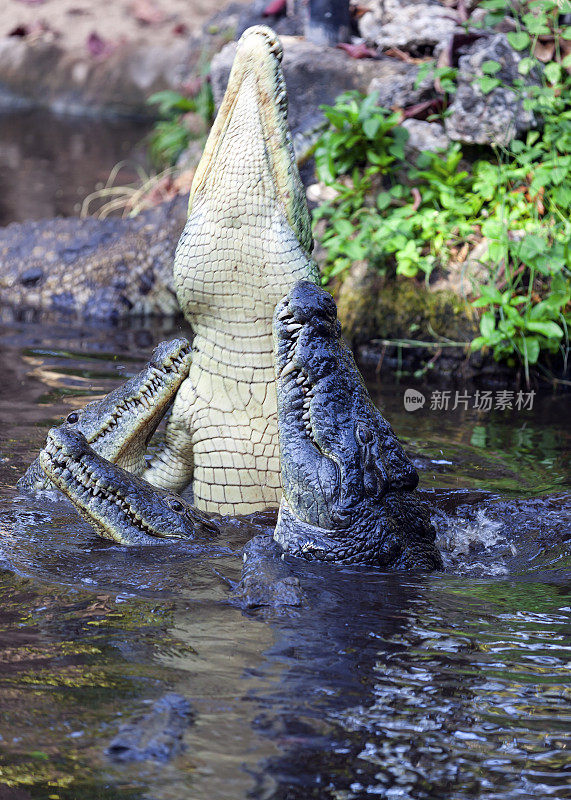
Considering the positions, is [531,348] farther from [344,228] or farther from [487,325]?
[344,228]

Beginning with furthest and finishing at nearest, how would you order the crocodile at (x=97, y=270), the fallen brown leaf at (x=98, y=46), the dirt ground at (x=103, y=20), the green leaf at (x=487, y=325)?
the dirt ground at (x=103, y=20)
the fallen brown leaf at (x=98, y=46)
the crocodile at (x=97, y=270)
the green leaf at (x=487, y=325)

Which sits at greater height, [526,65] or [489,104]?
[526,65]

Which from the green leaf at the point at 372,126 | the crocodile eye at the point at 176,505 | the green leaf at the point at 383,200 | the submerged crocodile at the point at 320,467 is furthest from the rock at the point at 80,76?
the submerged crocodile at the point at 320,467

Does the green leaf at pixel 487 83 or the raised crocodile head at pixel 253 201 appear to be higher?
the green leaf at pixel 487 83

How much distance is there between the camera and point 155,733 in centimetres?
206

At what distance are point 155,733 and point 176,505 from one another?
1.09 metres

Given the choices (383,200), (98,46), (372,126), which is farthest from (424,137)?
(98,46)

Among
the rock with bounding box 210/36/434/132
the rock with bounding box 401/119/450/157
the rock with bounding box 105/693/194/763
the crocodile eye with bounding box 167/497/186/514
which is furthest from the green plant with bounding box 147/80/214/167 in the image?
the rock with bounding box 105/693/194/763

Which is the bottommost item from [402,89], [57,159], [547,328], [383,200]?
[547,328]

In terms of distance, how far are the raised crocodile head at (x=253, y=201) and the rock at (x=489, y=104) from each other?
9.57 ft

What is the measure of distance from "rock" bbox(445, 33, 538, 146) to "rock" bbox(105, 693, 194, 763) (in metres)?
4.41

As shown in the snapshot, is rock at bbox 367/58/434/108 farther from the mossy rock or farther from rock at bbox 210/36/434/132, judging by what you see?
the mossy rock

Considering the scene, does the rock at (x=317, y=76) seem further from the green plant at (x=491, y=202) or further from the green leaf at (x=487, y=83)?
the green leaf at (x=487, y=83)

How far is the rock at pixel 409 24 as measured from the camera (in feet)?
21.4
